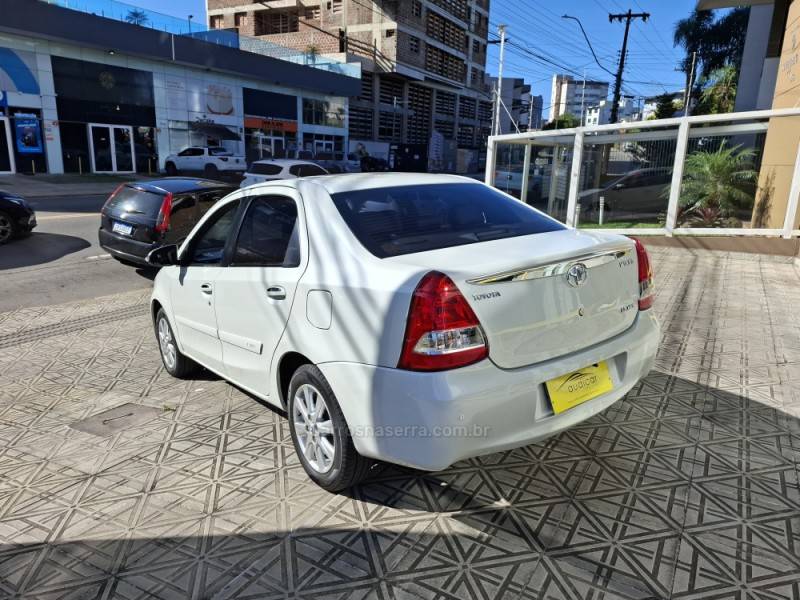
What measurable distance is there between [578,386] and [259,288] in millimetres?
1797

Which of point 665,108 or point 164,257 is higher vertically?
point 665,108

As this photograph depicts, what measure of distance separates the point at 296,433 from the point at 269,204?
1.39 metres

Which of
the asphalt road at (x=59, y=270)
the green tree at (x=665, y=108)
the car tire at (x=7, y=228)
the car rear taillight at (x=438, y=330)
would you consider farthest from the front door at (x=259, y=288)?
the green tree at (x=665, y=108)

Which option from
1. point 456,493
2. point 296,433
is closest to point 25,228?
point 296,433

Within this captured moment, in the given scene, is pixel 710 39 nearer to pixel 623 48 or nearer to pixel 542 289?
pixel 623 48

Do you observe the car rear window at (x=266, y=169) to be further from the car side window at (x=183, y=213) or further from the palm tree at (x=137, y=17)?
the palm tree at (x=137, y=17)

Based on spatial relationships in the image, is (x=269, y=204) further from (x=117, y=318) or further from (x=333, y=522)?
(x=117, y=318)

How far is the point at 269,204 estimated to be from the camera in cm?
354

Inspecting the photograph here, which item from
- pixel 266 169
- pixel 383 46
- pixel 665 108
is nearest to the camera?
pixel 266 169

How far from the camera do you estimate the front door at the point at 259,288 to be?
312 cm

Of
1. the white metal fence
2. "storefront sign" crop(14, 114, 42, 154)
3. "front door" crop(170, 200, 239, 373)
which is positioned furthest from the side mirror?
"storefront sign" crop(14, 114, 42, 154)

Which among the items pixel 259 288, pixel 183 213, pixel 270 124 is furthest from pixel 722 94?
pixel 259 288

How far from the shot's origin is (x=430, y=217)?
329 centimetres

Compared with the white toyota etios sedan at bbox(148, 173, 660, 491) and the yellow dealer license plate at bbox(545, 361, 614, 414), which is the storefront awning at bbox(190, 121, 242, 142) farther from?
the yellow dealer license plate at bbox(545, 361, 614, 414)
